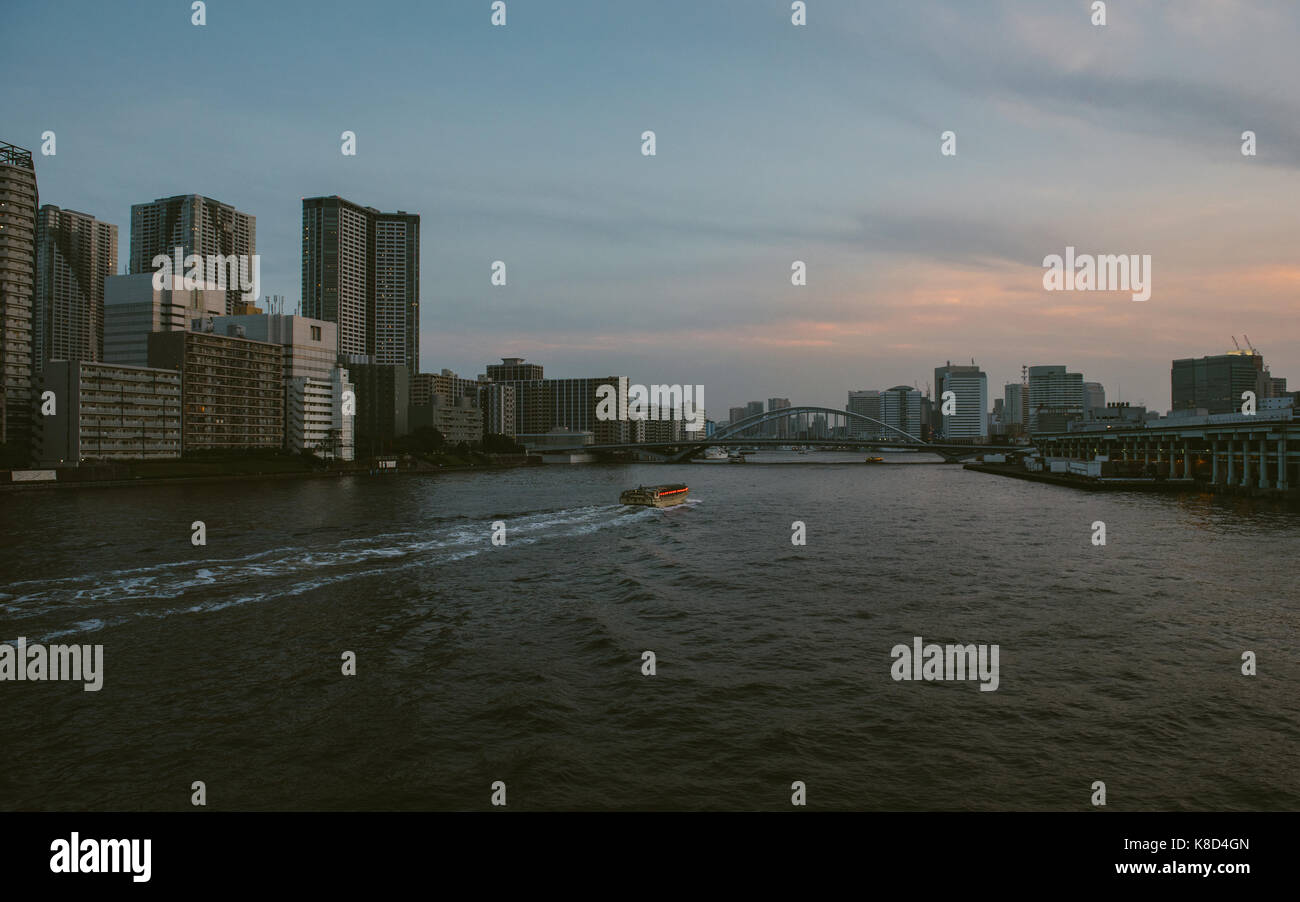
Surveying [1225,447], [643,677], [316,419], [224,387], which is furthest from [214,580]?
[316,419]

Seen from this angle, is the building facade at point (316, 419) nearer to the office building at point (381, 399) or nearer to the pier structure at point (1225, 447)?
the office building at point (381, 399)

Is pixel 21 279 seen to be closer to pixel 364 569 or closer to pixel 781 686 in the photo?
pixel 364 569
